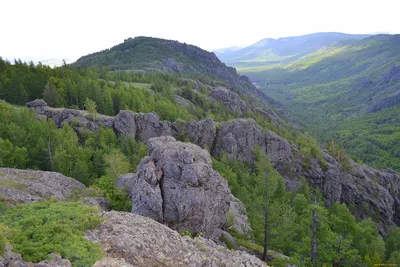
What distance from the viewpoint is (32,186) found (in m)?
41.5

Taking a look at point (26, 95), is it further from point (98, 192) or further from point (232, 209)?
point (232, 209)

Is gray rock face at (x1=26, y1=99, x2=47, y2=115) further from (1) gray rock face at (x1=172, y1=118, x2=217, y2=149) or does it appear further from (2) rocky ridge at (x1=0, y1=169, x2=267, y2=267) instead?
(2) rocky ridge at (x1=0, y1=169, x2=267, y2=267)

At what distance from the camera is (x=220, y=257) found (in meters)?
23.0

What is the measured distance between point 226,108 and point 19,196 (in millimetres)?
133553

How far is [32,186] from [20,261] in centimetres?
2840

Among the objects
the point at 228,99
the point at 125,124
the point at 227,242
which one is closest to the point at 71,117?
the point at 125,124

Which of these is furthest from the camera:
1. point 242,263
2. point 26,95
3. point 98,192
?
point 26,95

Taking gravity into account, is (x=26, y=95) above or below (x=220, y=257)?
above

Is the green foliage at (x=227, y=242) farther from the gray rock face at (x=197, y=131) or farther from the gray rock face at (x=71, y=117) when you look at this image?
the gray rock face at (x=197, y=131)

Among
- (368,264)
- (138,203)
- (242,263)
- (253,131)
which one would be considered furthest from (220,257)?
(253,131)

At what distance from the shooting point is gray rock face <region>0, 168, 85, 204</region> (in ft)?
117

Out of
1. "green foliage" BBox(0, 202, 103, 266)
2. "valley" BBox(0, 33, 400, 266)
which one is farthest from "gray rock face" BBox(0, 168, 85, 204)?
"green foliage" BBox(0, 202, 103, 266)

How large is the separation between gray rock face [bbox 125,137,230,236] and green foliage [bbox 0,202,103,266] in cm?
1224

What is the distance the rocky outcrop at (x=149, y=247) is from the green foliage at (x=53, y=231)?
90 cm
